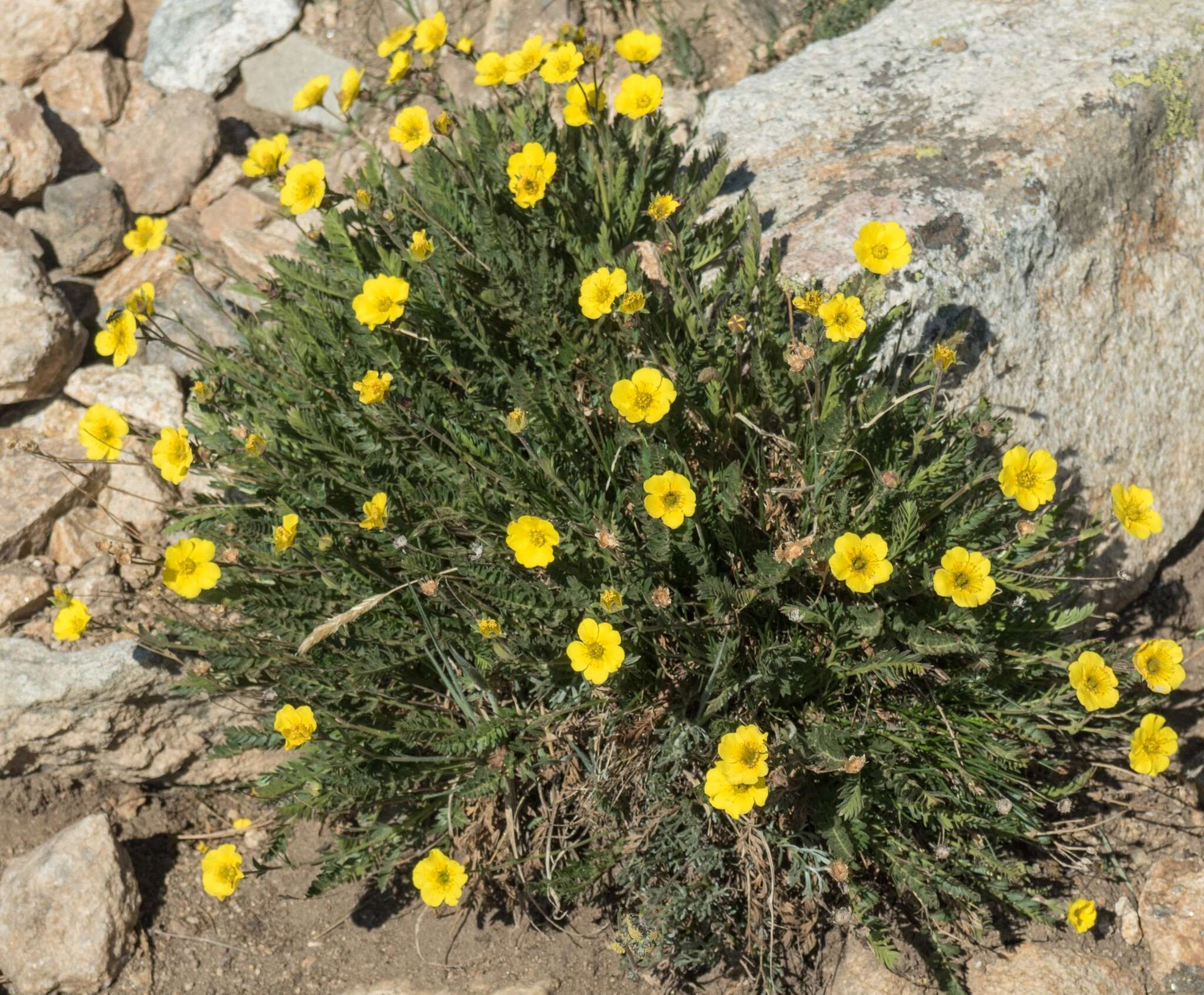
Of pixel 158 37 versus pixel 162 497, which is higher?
pixel 158 37

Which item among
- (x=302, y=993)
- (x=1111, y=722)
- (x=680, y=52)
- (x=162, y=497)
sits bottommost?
(x=302, y=993)

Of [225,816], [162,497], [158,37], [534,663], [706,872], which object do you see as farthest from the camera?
[158,37]

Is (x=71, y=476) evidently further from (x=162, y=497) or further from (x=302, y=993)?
(x=302, y=993)

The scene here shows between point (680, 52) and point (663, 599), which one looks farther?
point (680, 52)

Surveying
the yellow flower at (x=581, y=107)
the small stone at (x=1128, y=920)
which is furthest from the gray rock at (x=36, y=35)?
the small stone at (x=1128, y=920)

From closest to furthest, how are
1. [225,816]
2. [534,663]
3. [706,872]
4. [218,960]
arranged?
[706,872] < [534,663] < [218,960] < [225,816]

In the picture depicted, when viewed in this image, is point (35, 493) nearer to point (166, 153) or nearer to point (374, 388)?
point (374, 388)

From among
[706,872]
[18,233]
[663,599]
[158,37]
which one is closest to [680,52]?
[158,37]
